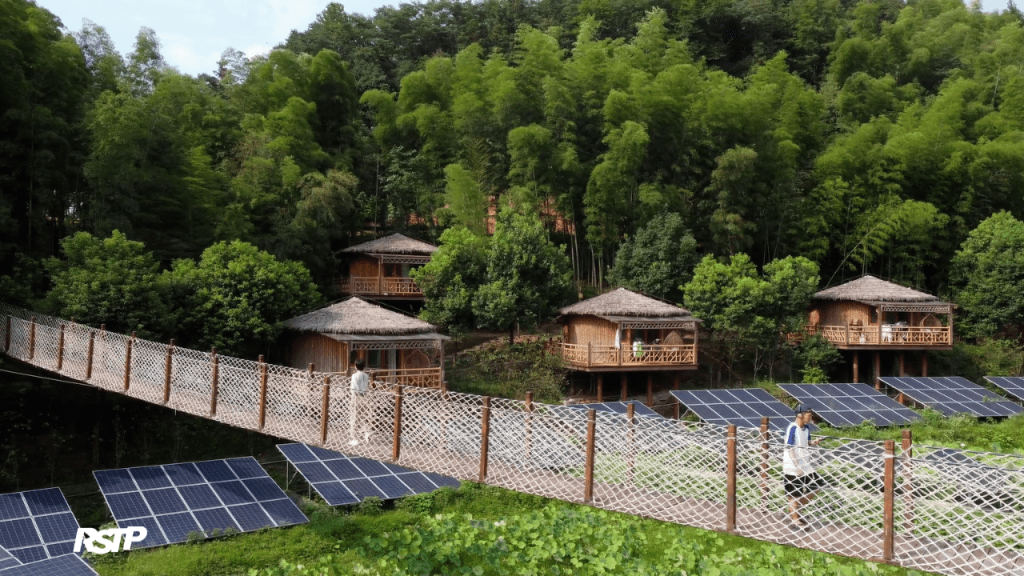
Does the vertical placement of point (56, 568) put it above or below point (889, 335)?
below

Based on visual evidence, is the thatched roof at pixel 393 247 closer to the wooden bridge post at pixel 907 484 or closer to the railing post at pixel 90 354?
the railing post at pixel 90 354

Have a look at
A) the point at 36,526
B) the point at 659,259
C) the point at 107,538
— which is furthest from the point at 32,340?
the point at 659,259

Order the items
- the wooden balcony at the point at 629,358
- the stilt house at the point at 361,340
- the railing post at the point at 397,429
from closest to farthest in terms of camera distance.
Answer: the railing post at the point at 397,429 < the stilt house at the point at 361,340 < the wooden balcony at the point at 629,358

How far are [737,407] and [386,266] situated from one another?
413 inches

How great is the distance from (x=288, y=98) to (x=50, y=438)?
11987mm

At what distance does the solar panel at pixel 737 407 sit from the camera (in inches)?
518

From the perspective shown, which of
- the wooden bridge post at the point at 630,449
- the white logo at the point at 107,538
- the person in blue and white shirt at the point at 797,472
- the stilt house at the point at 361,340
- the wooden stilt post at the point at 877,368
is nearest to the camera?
the person in blue and white shirt at the point at 797,472

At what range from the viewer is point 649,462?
18.8 feet

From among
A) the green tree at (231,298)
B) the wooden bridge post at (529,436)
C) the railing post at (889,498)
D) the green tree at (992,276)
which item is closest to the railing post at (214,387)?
the wooden bridge post at (529,436)

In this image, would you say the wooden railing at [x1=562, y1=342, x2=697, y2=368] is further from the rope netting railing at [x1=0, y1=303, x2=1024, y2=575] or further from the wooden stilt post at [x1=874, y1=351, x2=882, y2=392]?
the rope netting railing at [x1=0, y1=303, x2=1024, y2=575]

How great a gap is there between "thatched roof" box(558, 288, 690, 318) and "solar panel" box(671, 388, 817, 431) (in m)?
2.57

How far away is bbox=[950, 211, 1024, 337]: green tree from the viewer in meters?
20.0

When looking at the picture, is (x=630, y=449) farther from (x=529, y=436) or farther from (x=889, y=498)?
(x=889, y=498)

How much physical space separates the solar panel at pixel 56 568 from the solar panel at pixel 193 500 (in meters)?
0.84
